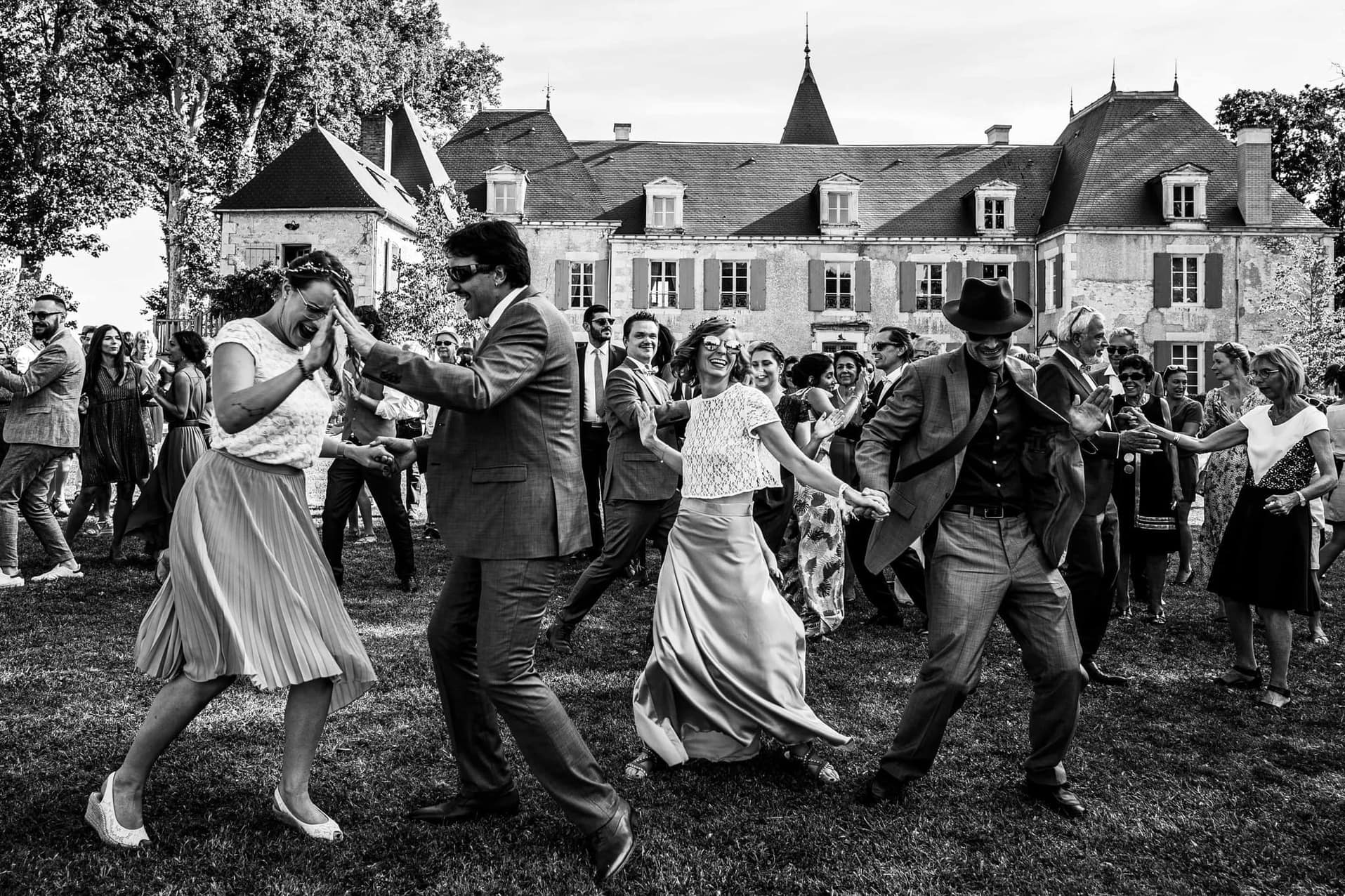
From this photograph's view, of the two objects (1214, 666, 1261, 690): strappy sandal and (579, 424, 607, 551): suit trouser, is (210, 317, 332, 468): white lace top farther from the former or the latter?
(579, 424, 607, 551): suit trouser

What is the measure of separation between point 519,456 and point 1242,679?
15.5 feet

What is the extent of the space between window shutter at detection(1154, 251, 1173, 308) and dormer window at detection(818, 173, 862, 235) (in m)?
10.1

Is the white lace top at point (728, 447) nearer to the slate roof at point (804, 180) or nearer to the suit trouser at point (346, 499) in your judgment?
the suit trouser at point (346, 499)

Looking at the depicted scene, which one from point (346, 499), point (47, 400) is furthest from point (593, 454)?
point (47, 400)

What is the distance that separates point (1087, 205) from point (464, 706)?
1502 inches

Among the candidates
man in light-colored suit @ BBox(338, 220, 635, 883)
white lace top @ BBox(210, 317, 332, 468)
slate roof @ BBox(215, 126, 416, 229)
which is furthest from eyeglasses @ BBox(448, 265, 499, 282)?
slate roof @ BBox(215, 126, 416, 229)

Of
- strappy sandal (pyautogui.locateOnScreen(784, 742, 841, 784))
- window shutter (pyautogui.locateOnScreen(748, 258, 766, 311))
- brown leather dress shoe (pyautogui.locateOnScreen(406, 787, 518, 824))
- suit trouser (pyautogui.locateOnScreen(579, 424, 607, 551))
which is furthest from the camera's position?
window shutter (pyautogui.locateOnScreen(748, 258, 766, 311))

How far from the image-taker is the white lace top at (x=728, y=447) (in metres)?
5.05

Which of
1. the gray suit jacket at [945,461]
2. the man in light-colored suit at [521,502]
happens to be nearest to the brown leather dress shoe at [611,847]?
the man in light-colored suit at [521,502]

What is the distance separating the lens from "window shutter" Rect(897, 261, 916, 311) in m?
38.8

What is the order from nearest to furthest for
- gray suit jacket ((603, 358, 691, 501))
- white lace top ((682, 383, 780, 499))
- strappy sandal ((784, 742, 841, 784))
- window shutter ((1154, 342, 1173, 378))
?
strappy sandal ((784, 742, 841, 784))
white lace top ((682, 383, 780, 499))
gray suit jacket ((603, 358, 691, 501))
window shutter ((1154, 342, 1173, 378))

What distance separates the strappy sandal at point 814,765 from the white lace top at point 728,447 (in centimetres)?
117

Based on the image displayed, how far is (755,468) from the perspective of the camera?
5062 millimetres

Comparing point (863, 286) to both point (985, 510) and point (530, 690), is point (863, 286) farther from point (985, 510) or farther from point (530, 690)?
point (530, 690)
